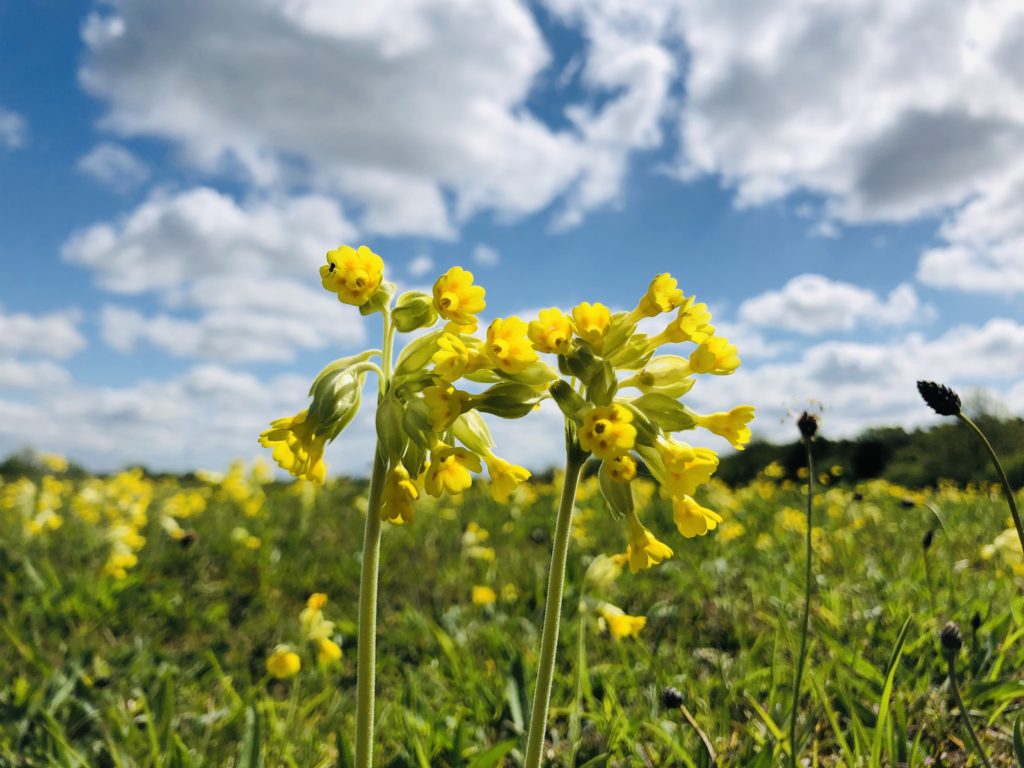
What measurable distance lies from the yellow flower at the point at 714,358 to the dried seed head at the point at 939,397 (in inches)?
16.2

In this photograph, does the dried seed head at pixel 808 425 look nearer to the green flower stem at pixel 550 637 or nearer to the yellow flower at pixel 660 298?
the yellow flower at pixel 660 298

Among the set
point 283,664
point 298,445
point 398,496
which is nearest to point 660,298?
point 398,496

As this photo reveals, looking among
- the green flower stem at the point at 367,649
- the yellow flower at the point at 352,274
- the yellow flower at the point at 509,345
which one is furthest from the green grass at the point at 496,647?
the yellow flower at the point at 352,274

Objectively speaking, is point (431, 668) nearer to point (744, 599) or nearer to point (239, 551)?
point (744, 599)

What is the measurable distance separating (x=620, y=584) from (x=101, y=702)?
8.71 feet

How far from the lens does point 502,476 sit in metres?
1.80

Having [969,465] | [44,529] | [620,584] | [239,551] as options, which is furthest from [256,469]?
[969,465]

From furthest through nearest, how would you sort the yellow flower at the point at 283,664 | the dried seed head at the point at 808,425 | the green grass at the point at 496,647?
the yellow flower at the point at 283,664 < the green grass at the point at 496,647 < the dried seed head at the point at 808,425

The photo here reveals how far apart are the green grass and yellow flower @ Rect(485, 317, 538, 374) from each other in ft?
3.60

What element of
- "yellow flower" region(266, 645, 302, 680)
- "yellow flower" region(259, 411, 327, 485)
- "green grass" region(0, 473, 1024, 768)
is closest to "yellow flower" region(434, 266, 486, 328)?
"yellow flower" region(259, 411, 327, 485)

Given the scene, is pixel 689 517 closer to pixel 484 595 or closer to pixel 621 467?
pixel 621 467

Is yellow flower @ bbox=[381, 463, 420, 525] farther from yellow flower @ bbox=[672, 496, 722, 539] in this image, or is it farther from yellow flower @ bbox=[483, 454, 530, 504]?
yellow flower @ bbox=[672, 496, 722, 539]

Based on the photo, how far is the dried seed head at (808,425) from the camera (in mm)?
2148

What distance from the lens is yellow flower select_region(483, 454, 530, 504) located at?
1761 mm
